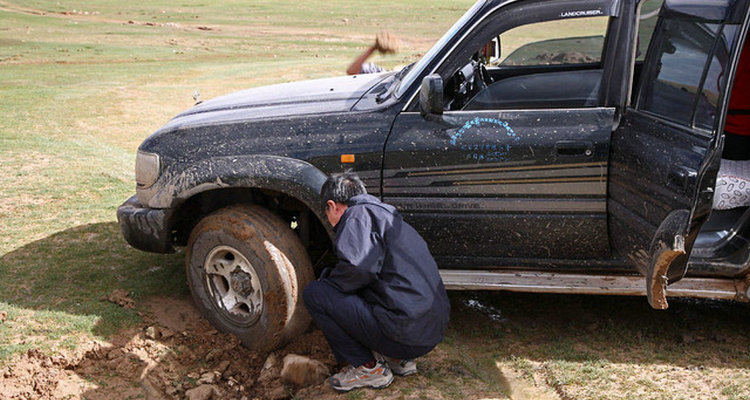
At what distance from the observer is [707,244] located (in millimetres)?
4402

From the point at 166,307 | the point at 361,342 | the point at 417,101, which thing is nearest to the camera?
the point at 361,342

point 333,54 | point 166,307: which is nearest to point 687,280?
point 166,307

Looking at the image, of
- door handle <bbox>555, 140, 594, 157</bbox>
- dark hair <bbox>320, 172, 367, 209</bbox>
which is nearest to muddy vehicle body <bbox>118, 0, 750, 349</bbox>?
door handle <bbox>555, 140, 594, 157</bbox>

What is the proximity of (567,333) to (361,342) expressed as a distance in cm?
154

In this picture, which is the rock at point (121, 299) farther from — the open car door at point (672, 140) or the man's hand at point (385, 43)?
the open car door at point (672, 140)

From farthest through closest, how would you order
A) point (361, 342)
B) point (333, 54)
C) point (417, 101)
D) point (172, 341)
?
point (333, 54) → point (172, 341) → point (417, 101) → point (361, 342)

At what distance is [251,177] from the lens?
180 inches

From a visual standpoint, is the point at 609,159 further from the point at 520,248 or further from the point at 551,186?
the point at 520,248

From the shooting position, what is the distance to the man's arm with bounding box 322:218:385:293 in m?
3.87

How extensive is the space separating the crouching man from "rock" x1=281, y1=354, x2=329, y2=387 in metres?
0.26

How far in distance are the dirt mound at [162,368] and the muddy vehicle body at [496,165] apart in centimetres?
17

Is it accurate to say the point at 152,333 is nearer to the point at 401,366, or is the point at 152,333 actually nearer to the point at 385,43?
the point at 401,366

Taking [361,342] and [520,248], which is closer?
[361,342]

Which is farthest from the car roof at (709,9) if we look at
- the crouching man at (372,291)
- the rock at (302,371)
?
the rock at (302,371)
